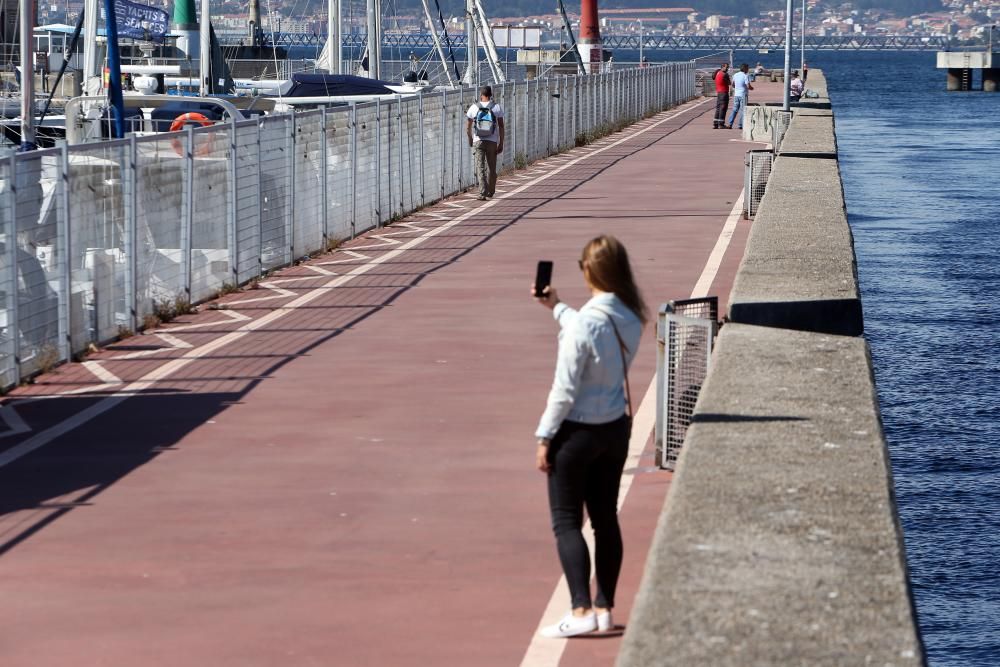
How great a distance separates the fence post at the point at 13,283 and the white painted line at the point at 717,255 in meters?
5.71

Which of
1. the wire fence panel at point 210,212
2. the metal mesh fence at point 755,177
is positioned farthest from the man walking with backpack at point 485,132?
the wire fence panel at point 210,212

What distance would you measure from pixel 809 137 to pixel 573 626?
25184 millimetres

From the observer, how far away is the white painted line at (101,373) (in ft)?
43.3

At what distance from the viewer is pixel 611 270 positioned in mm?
7090

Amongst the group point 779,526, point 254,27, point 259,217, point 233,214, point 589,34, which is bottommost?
point 779,526

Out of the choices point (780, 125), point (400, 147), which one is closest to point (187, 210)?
point (400, 147)

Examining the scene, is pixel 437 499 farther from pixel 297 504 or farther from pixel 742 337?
pixel 742 337

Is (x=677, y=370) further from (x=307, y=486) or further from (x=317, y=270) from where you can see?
(x=317, y=270)

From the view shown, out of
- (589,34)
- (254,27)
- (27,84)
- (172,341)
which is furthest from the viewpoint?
(254,27)

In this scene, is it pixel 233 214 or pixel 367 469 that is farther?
pixel 233 214

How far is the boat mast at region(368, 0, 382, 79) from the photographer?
46000 millimetres

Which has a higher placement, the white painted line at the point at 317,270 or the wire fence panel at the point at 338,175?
the wire fence panel at the point at 338,175

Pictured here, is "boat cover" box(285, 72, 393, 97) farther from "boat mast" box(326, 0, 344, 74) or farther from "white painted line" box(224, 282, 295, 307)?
"white painted line" box(224, 282, 295, 307)

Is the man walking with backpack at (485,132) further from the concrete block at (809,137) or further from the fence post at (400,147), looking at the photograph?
the concrete block at (809,137)
